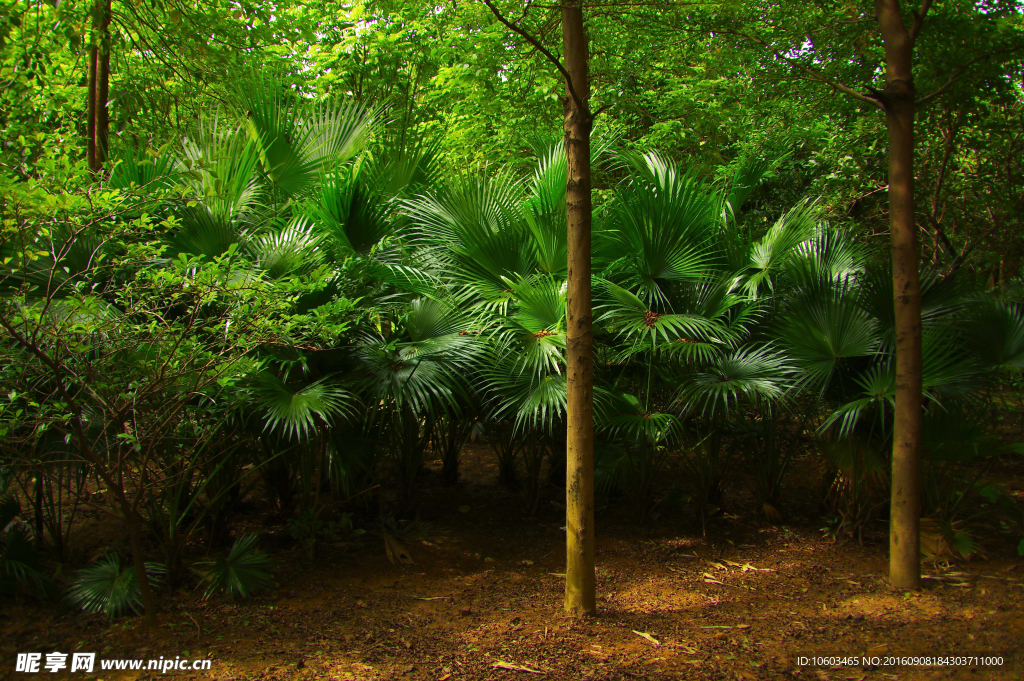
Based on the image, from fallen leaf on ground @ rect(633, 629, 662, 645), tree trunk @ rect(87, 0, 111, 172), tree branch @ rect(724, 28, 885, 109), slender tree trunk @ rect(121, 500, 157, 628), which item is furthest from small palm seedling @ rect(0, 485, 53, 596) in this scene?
tree branch @ rect(724, 28, 885, 109)

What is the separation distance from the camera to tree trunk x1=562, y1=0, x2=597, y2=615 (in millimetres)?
3613

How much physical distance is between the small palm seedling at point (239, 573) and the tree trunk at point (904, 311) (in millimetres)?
3826

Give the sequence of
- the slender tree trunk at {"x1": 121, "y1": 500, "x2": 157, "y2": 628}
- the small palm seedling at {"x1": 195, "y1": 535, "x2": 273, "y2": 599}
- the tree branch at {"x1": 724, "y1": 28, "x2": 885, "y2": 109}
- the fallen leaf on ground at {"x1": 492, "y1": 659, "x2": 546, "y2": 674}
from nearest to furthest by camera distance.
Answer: the fallen leaf on ground at {"x1": 492, "y1": 659, "x2": 546, "y2": 674}
the slender tree trunk at {"x1": 121, "y1": 500, "x2": 157, "y2": 628}
the small palm seedling at {"x1": 195, "y1": 535, "x2": 273, "y2": 599}
the tree branch at {"x1": 724, "y1": 28, "x2": 885, "y2": 109}

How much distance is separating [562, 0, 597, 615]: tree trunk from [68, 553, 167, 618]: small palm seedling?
2448 mm

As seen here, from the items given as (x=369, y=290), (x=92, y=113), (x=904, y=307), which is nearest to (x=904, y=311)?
(x=904, y=307)

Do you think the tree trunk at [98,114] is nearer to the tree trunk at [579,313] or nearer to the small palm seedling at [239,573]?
the small palm seedling at [239,573]

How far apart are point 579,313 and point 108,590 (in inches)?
118

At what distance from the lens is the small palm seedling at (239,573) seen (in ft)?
13.2

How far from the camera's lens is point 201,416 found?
13.6 feet

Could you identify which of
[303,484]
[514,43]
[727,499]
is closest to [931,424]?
[727,499]

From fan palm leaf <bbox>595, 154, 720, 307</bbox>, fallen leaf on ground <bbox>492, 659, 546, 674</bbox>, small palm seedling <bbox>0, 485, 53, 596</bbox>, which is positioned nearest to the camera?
fallen leaf on ground <bbox>492, 659, 546, 674</bbox>

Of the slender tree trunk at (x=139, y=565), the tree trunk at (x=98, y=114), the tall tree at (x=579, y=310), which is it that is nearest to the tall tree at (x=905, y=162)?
the tall tree at (x=579, y=310)

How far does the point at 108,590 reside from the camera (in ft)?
12.4

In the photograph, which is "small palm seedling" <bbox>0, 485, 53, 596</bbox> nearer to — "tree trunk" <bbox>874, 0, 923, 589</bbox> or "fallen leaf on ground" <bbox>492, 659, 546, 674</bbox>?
"fallen leaf on ground" <bbox>492, 659, 546, 674</bbox>
